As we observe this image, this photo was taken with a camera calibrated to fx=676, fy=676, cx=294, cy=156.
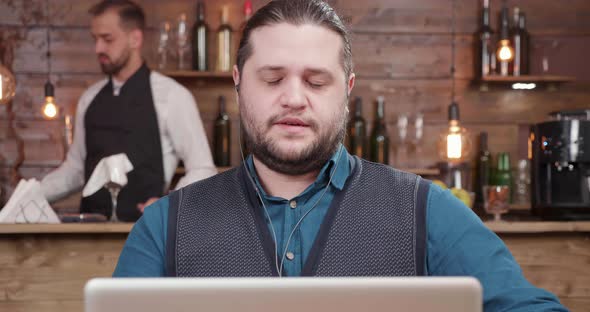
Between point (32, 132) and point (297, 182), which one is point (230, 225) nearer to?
point (297, 182)

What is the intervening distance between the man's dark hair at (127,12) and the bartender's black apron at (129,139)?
0.21 meters

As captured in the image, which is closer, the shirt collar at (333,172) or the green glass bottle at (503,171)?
the shirt collar at (333,172)

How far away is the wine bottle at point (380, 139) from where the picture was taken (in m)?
3.28

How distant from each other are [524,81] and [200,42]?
62.5 inches

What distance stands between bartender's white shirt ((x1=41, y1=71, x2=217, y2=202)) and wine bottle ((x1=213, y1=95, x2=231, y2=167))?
24 cm

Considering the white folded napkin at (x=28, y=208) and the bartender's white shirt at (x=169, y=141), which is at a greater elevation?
the bartender's white shirt at (x=169, y=141)

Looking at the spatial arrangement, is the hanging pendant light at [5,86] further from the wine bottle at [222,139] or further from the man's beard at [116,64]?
the wine bottle at [222,139]

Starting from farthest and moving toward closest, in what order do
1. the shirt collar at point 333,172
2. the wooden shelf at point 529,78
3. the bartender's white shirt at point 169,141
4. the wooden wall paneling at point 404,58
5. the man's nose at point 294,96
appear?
the wooden wall paneling at point 404,58
the wooden shelf at point 529,78
the bartender's white shirt at point 169,141
the shirt collar at point 333,172
the man's nose at point 294,96

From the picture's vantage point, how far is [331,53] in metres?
1.14

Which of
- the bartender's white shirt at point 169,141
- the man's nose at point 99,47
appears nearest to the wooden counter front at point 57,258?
the bartender's white shirt at point 169,141

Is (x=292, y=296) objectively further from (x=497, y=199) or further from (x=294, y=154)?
(x=497, y=199)

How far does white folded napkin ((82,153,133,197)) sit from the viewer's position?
226 cm

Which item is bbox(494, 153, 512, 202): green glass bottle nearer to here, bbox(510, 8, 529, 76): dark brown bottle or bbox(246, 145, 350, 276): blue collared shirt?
bbox(510, 8, 529, 76): dark brown bottle

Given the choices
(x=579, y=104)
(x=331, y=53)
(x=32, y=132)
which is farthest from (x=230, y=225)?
(x=579, y=104)
